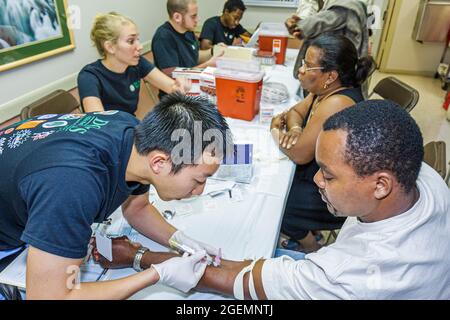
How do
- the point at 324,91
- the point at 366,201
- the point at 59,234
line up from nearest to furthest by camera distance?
Answer: the point at 59,234 < the point at 366,201 < the point at 324,91

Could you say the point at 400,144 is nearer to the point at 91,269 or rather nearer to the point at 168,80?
the point at 91,269

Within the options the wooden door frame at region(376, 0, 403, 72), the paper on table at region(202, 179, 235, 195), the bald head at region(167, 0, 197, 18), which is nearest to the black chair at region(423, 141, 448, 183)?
the paper on table at region(202, 179, 235, 195)

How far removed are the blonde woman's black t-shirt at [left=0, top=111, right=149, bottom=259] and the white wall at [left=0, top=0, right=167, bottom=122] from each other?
46.3 inches

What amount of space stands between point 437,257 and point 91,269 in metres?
0.94

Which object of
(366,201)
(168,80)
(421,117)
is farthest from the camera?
(421,117)

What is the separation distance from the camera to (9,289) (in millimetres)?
952

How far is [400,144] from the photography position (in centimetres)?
77

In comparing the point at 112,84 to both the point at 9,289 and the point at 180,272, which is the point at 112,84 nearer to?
the point at 9,289

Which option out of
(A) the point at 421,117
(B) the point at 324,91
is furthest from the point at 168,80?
(A) the point at 421,117

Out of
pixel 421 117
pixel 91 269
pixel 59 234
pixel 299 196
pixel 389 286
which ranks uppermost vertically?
pixel 59 234

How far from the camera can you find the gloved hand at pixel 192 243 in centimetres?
101

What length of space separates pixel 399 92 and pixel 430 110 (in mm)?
2496

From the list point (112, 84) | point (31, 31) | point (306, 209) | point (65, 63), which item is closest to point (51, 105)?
point (112, 84)

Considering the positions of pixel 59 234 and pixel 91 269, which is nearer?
pixel 59 234
